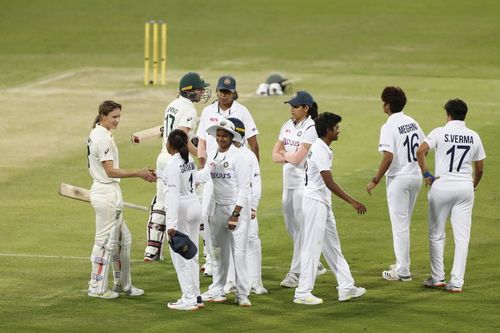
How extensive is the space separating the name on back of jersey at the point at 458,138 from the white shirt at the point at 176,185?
3.31 metres

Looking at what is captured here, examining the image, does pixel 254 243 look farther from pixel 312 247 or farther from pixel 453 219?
pixel 453 219

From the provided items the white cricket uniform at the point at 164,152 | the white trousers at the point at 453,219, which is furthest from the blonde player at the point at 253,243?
the white trousers at the point at 453,219

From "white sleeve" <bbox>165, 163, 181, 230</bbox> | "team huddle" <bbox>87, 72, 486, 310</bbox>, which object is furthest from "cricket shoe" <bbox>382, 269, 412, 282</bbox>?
"white sleeve" <bbox>165, 163, 181, 230</bbox>

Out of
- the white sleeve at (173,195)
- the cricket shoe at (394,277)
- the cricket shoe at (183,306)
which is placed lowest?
the cricket shoe at (183,306)

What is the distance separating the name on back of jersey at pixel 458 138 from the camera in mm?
15500

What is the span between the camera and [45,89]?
3384 cm

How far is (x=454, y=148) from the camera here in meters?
15.5

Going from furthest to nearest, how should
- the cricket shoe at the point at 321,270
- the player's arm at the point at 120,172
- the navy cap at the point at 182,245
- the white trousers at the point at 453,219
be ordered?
the cricket shoe at the point at 321,270 → the white trousers at the point at 453,219 → the player's arm at the point at 120,172 → the navy cap at the point at 182,245

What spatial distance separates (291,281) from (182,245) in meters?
2.23

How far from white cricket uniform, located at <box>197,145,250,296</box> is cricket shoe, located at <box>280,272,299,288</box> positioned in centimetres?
129

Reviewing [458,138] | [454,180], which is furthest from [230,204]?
[458,138]

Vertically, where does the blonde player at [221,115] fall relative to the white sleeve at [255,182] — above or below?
above

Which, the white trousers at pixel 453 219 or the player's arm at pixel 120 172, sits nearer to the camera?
the player's arm at pixel 120 172

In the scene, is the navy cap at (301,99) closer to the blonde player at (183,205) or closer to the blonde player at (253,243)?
the blonde player at (253,243)
